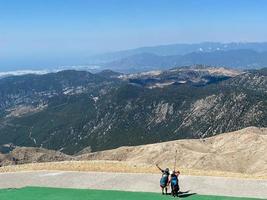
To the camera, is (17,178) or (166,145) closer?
(17,178)

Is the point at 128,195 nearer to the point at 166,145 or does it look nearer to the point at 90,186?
the point at 90,186

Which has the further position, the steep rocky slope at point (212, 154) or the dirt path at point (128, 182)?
the steep rocky slope at point (212, 154)

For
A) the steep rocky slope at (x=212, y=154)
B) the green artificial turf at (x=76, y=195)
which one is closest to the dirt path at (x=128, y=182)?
the green artificial turf at (x=76, y=195)

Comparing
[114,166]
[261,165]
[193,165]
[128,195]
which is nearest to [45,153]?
[193,165]

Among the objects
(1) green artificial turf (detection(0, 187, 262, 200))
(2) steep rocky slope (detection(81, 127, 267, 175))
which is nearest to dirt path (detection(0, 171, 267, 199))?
(1) green artificial turf (detection(0, 187, 262, 200))

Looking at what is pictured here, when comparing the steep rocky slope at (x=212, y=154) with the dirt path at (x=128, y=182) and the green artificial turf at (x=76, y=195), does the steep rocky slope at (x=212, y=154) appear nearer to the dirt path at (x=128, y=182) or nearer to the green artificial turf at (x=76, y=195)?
the dirt path at (x=128, y=182)

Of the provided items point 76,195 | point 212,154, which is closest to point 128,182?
point 76,195

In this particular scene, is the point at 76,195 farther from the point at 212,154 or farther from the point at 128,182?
the point at 212,154
